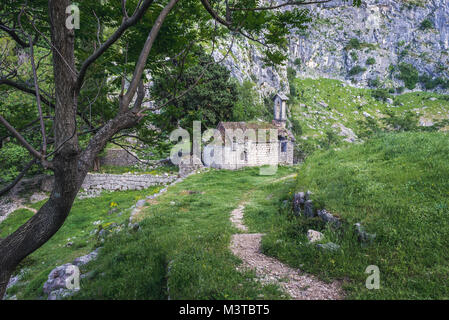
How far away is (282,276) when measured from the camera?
450cm

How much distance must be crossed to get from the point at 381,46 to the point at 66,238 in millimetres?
114406

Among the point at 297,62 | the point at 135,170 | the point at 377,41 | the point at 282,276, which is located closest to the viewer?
the point at 282,276

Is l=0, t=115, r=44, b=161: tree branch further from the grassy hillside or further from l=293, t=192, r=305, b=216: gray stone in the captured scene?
the grassy hillside

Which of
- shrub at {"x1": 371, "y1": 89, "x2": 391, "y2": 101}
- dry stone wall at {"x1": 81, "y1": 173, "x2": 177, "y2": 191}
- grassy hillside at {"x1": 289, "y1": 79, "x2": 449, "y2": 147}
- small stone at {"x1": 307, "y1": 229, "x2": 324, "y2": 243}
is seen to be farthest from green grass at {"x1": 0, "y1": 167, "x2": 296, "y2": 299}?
shrub at {"x1": 371, "y1": 89, "x2": 391, "y2": 101}

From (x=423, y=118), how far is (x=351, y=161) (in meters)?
73.8

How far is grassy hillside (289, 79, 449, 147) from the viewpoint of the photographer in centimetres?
5969

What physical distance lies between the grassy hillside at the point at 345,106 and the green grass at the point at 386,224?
47.3 metres

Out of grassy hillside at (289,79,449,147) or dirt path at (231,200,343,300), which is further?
grassy hillside at (289,79,449,147)

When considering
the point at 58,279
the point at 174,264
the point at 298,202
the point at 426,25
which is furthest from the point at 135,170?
the point at 426,25

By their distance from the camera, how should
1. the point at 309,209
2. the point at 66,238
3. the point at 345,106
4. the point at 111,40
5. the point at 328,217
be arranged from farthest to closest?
the point at 345,106 < the point at 66,238 < the point at 309,209 < the point at 328,217 < the point at 111,40

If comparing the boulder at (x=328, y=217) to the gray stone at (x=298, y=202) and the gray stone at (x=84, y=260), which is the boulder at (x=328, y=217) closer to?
the gray stone at (x=298, y=202)

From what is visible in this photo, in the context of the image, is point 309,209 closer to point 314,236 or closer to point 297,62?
point 314,236

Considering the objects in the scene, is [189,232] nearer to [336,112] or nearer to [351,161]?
[351,161]

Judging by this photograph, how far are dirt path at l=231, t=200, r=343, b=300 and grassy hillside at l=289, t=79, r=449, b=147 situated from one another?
166 feet
